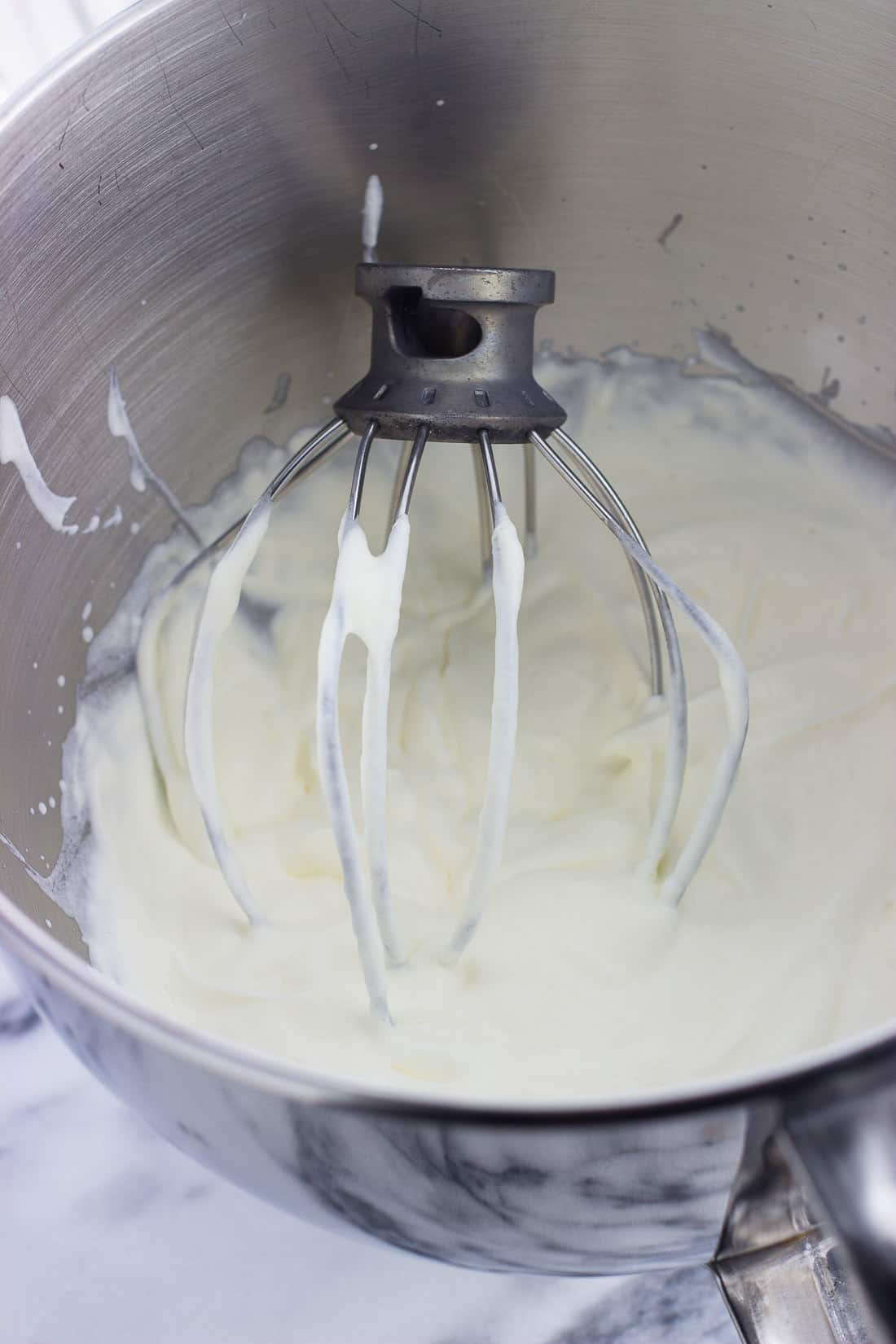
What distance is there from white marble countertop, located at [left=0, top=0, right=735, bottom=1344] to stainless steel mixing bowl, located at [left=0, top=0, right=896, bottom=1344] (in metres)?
0.08

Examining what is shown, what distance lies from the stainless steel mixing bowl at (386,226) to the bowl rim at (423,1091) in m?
0.05

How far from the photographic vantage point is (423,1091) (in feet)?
0.95

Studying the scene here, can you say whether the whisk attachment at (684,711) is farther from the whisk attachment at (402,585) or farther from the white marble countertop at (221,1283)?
the white marble countertop at (221,1283)

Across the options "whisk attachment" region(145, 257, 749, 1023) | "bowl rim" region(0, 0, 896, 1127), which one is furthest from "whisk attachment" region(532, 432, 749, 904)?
"bowl rim" region(0, 0, 896, 1127)

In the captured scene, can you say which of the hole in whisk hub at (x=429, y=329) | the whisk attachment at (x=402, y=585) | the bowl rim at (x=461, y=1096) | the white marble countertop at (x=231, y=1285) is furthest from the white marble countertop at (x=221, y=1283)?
the hole in whisk hub at (x=429, y=329)

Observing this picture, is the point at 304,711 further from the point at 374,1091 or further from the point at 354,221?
the point at 374,1091

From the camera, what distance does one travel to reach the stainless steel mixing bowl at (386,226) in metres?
0.51

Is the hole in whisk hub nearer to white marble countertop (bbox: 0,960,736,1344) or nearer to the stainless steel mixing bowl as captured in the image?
the stainless steel mixing bowl

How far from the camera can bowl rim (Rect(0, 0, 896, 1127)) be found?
275 mm

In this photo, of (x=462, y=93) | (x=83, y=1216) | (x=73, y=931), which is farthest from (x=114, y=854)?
(x=462, y=93)

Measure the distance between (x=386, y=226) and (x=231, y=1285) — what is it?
539mm

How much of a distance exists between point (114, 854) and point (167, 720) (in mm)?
85

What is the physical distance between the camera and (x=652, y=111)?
64 cm

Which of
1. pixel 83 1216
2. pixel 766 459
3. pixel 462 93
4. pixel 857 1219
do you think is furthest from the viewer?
pixel 766 459
